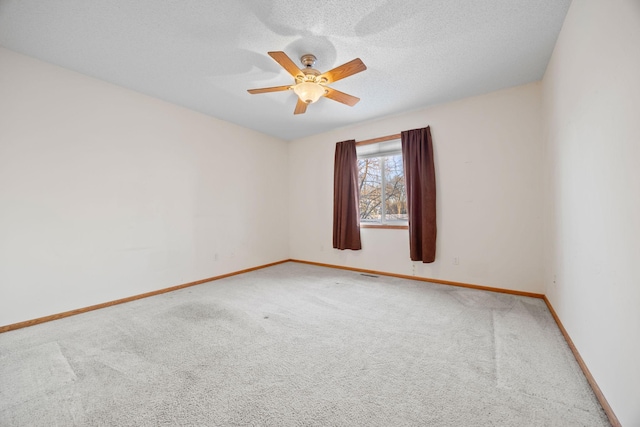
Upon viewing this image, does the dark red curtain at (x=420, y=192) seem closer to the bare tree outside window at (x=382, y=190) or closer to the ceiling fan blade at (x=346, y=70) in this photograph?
the bare tree outside window at (x=382, y=190)

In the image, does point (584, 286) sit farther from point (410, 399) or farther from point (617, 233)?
point (410, 399)

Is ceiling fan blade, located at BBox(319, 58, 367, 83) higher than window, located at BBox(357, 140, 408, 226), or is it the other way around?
ceiling fan blade, located at BBox(319, 58, 367, 83)

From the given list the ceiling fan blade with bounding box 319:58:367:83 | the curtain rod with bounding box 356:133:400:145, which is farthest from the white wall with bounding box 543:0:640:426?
the curtain rod with bounding box 356:133:400:145

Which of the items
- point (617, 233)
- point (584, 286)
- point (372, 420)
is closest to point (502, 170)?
point (584, 286)

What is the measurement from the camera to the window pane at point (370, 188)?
4.34m

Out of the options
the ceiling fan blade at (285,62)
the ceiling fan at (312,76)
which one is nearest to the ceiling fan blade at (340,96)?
A: the ceiling fan at (312,76)

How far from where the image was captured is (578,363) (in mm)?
1645

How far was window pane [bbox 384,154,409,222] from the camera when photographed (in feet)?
13.4

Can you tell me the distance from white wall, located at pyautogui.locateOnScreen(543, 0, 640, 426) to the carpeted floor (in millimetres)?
269

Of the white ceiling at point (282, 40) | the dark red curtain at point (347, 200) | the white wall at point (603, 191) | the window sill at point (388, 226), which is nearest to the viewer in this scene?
the white wall at point (603, 191)

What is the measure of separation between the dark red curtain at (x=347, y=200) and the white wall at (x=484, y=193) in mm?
324

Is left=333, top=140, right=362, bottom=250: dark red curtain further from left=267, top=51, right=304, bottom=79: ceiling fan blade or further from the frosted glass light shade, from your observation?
left=267, top=51, right=304, bottom=79: ceiling fan blade

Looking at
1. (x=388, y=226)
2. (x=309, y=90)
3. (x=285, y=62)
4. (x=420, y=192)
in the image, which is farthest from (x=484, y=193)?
(x=285, y=62)

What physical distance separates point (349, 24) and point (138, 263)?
11.5 feet
